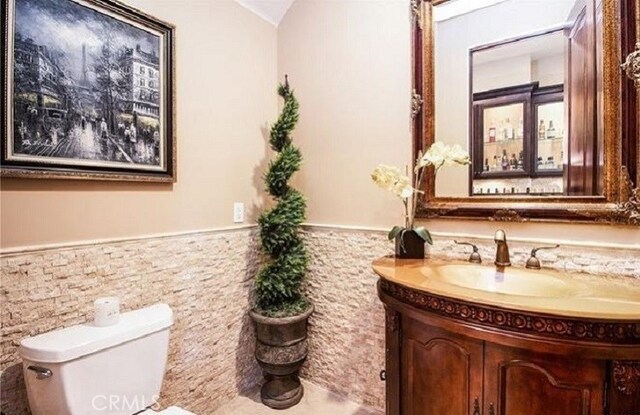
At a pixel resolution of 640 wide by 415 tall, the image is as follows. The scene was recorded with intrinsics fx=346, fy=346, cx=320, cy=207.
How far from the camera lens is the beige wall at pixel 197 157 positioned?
131 cm

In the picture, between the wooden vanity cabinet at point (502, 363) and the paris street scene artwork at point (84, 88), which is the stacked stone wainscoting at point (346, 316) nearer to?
the wooden vanity cabinet at point (502, 363)

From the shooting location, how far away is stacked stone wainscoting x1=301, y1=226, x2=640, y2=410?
1929 mm

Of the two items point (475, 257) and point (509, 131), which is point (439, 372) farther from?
point (509, 131)

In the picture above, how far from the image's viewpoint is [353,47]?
1.99 meters

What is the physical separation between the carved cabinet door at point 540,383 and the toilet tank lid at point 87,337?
1223 mm

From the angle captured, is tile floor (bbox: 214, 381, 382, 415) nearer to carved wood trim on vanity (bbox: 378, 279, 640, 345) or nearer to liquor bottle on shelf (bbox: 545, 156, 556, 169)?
carved wood trim on vanity (bbox: 378, 279, 640, 345)

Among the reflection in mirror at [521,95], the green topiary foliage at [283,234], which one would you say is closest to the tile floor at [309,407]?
the green topiary foliage at [283,234]

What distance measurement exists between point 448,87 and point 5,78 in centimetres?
178

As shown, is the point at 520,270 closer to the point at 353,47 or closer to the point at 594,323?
the point at 594,323

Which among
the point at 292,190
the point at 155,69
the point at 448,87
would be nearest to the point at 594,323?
the point at 448,87

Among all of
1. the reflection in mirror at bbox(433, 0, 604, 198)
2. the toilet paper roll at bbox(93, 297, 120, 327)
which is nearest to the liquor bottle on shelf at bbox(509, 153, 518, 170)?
the reflection in mirror at bbox(433, 0, 604, 198)

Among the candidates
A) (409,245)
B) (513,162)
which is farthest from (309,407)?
(513,162)

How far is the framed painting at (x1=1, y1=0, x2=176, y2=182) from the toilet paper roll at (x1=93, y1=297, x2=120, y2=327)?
0.50m

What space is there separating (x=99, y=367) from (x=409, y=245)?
1.32 metres
